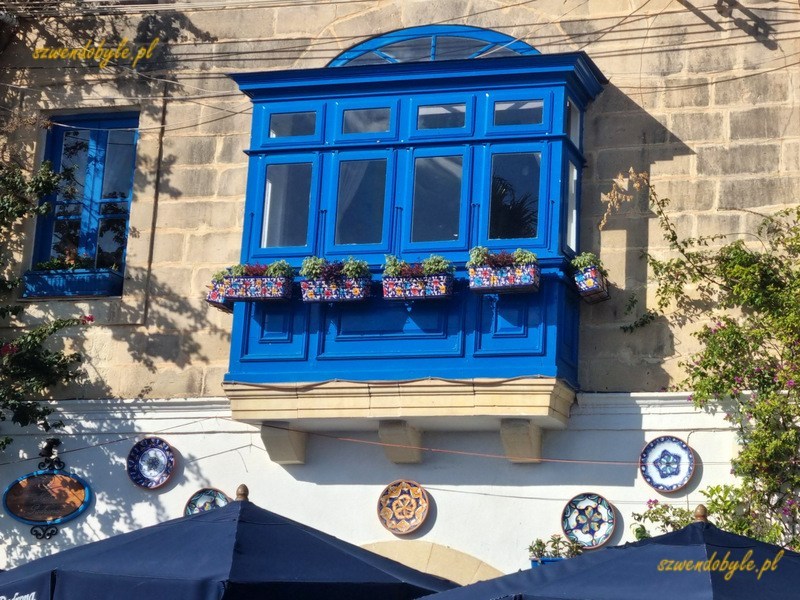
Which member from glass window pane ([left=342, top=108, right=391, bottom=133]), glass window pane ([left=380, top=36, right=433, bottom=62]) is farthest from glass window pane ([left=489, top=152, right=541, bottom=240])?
glass window pane ([left=380, top=36, right=433, bottom=62])

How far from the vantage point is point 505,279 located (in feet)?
36.8

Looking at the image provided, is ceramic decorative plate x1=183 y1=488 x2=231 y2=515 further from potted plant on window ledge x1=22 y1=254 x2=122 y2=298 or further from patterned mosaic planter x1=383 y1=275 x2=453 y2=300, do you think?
patterned mosaic planter x1=383 y1=275 x2=453 y2=300

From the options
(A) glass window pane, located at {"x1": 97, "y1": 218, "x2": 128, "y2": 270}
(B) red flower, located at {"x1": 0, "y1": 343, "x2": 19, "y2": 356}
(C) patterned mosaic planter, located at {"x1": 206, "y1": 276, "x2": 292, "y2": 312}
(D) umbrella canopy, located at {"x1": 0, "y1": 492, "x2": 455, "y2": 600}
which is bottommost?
(D) umbrella canopy, located at {"x1": 0, "y1": 492, "x2": 455, "y2": 600}

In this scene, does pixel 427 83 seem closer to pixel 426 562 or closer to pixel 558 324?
pixel 558 324

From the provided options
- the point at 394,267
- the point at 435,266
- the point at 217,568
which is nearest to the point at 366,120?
the point at 394,267

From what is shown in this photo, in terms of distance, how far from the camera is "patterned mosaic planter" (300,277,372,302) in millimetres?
11609

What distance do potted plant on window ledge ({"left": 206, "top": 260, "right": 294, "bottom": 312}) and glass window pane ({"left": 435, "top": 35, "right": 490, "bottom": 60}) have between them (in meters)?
2.46

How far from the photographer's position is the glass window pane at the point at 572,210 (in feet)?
38.9

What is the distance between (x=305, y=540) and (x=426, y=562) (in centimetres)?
323

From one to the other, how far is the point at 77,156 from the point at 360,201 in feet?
10.9

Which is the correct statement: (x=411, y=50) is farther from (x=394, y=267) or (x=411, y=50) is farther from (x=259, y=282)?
(x=259, y=282)

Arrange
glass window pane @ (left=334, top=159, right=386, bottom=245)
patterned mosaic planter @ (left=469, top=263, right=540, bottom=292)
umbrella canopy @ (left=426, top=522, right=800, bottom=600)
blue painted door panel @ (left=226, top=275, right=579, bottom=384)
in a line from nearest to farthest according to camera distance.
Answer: umbrella canopy @ (left=426, top=522, right=800, bottom=600) < patterned mosaic planter @ (left=469, top=263, right=540, bottom=292) < blue painted door panel @ (left=226, top=275, right=579, bottom=384) < glass window pane @ (left=334, top=159, right=386, bottom=245)

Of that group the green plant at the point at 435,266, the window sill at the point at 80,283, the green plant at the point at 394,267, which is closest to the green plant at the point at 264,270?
the green plant at the point at 394,267

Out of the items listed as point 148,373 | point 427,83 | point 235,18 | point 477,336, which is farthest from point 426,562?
point 235,18
